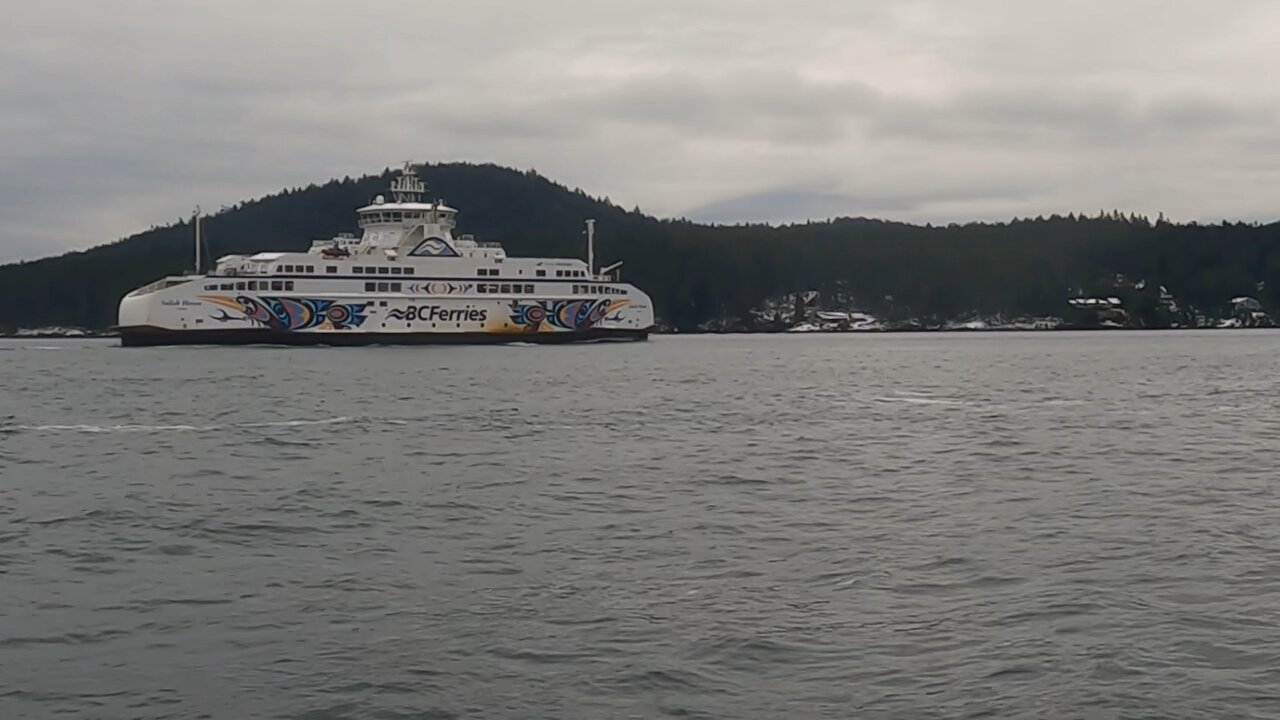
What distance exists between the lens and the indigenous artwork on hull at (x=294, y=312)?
86.3 meters

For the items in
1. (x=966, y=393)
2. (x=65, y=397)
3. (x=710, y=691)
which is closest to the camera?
(x=710, y=691)

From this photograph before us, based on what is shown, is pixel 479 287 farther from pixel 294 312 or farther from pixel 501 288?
pixel 294 312

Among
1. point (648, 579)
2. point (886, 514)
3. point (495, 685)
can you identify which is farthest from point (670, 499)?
point (495, 685)

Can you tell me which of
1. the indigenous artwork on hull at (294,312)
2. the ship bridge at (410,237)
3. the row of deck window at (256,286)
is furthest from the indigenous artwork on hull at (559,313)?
the row of deck window at (256,286)

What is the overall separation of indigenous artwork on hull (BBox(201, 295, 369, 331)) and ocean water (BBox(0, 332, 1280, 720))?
185 ft

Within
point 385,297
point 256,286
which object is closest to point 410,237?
point 385,297

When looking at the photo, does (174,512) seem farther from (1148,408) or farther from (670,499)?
(1148,408)

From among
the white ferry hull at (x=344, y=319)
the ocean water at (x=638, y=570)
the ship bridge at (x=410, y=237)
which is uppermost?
the ship bridge at (x=410, y=237)

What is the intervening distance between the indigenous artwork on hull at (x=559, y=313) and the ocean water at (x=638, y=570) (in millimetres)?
62387

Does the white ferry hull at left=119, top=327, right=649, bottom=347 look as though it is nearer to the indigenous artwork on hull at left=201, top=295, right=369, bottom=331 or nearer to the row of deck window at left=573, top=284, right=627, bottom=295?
the indigenous artwork on hull at left=201, top=295, right=369, bottom=331

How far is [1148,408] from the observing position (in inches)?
1455

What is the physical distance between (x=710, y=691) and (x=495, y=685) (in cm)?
155

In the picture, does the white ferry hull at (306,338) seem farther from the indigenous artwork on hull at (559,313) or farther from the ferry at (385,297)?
the indigenous artwork on hull at (559,313)

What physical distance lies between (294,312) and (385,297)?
20.0ft
